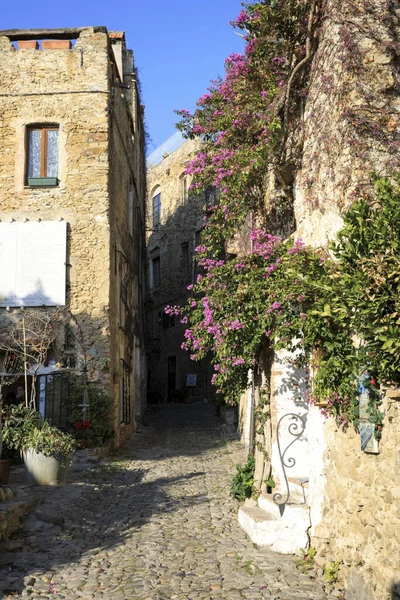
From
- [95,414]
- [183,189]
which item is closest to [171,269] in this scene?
[183,189]

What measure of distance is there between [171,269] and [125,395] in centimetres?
1352

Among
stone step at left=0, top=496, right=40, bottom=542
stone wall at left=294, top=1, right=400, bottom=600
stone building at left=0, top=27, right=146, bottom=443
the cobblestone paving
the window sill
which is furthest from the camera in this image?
the window sill

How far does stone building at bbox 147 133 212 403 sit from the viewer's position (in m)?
27.2

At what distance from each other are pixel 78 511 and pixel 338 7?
20.7 ft

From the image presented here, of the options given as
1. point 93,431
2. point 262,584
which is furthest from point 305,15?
point 93,431

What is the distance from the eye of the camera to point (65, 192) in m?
14.0

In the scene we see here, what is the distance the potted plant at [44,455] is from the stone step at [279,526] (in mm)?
2985

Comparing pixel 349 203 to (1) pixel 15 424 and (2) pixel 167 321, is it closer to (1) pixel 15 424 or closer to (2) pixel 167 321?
(1) pixel 15 424

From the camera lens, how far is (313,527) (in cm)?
594

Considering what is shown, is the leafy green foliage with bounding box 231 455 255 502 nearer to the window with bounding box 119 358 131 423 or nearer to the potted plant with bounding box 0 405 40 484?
the potted plant with bounding box 0 405 40 484

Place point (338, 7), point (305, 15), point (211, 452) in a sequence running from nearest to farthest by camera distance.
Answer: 1. point (338, 7)
2. point (305, 15)
3. point (211, 452)

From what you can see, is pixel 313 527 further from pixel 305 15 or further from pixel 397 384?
pixel 305 15

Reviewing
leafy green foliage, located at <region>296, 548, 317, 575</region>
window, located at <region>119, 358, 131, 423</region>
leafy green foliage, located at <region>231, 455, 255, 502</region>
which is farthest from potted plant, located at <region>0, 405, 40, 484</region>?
window, located at <region>119, 358, 131, 423</region>

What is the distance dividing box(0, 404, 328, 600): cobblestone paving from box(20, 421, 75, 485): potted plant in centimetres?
27
